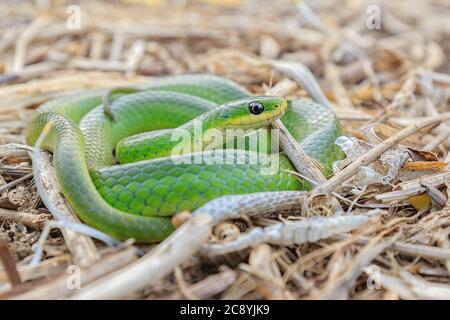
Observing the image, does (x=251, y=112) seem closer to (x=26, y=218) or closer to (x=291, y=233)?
(x=291, y=233)

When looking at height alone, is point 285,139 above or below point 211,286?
above

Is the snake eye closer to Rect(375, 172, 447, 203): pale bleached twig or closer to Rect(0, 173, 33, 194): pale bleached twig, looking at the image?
Rect(375, 172, 447, 203): pale bleached twig

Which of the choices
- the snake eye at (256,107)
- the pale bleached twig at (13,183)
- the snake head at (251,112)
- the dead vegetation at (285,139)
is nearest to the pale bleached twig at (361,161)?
the dead vegetation at (285,139)

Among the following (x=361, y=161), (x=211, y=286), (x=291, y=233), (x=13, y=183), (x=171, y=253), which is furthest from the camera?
(x=13, y=183)

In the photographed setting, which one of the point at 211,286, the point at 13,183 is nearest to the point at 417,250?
the point at 211,286

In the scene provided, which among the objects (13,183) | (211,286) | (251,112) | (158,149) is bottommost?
(211,286)

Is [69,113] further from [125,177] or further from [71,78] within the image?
[125,177]

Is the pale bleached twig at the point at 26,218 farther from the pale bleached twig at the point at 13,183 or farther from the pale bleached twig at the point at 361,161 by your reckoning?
the pale bleached twig at the point at 361,161

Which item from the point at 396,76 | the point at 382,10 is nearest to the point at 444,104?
the point at 396,76
